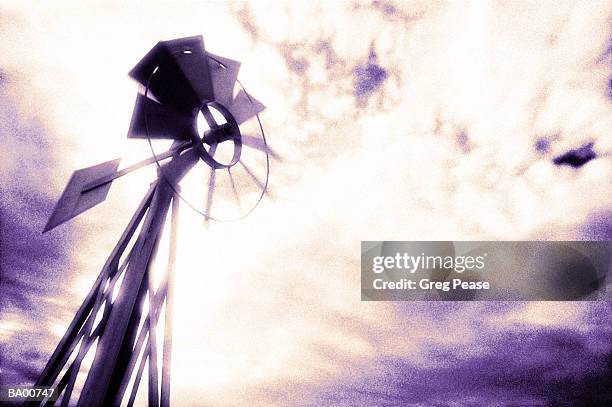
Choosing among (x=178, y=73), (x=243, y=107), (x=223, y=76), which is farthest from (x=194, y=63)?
(x=243, y=107)

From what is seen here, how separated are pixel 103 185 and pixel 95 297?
1780 mm

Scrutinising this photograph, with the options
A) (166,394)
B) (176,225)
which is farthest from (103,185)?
(166,394)

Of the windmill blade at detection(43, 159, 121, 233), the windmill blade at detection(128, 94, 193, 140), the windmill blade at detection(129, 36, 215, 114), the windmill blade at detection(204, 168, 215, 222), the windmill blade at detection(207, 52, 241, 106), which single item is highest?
the windmill blade at detection(207, 52, 241, 106)

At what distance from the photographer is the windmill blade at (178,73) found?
6258 mm

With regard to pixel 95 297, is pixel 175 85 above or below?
above

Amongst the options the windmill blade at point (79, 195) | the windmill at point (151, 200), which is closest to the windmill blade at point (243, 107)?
the windmill at point (151, 200)

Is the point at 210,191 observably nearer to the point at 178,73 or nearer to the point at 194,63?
the point at 178,73

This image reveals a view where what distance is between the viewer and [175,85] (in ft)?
22.6

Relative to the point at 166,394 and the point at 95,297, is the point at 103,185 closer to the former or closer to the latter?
the point at 95,297

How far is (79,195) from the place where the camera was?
5.86m

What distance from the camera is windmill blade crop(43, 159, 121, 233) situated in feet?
18.1

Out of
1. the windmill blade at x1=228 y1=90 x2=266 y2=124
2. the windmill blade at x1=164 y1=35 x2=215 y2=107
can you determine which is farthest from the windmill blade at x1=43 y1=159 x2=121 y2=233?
the windmill blade at x1=228 y1=90 x2=266 y2=124

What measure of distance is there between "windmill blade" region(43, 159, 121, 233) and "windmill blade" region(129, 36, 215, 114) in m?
1.49

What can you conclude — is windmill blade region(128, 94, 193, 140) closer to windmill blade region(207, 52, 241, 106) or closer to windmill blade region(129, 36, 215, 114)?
windmill blade region(129, 36, 215, 114)
